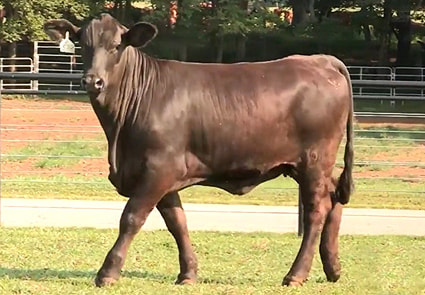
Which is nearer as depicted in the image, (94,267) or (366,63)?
(94,267)

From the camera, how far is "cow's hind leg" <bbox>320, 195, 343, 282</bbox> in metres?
6.81

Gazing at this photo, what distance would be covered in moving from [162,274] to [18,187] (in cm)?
598

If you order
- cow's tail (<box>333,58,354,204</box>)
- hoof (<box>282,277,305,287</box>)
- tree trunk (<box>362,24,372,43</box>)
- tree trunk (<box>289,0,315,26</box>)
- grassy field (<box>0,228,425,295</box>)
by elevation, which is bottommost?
tree trunk (<box>362,24,372,43</box>)

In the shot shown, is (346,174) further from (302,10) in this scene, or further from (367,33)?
(302,10)

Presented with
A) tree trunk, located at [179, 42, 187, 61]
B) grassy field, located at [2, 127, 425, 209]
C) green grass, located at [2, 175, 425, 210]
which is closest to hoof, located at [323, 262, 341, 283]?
green grass, located at [2, 175, 425, 210]

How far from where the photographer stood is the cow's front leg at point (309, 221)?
6.62 meters

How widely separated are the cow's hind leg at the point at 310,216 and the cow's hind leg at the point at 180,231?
0.70 metres

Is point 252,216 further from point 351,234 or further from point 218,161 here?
point 218,161

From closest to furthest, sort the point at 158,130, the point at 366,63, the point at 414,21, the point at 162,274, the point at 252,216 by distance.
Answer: the point at 158,130
the point at 162,274
the point at 252,216
the point at 366,63
the point at 414,21

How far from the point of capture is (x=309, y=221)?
21.9ft

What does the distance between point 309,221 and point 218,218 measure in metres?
3.33

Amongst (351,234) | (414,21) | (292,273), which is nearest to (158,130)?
(292,273)

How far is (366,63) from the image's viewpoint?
1618 inches

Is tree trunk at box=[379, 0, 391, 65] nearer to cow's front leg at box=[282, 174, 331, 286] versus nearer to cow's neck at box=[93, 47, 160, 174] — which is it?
cow's front leg at box=[282, 174, 331, 286]
